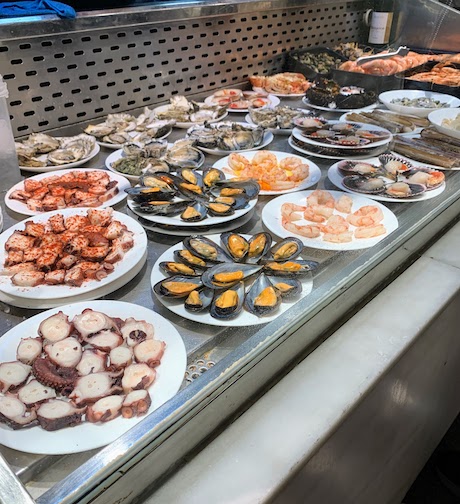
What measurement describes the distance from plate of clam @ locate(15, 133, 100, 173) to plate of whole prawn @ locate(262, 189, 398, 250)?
83 centimetres

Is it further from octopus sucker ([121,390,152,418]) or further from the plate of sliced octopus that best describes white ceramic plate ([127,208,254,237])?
octopus sucker ([121,390,152,418])

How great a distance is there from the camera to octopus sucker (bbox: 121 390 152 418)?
0.87m

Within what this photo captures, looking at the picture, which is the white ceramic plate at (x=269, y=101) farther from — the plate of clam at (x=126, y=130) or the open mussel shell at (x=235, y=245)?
the open mussel shell at (x=235, y=245)

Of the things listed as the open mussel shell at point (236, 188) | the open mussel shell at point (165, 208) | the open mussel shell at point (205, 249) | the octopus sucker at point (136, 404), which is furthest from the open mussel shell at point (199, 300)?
the open mussel shell at point (236, 188)

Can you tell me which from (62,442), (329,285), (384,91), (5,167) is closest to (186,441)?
(62,442)

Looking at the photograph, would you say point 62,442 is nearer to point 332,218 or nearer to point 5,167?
Result: point 332,218

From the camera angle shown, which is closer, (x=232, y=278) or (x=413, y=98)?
(x=232, y=278)

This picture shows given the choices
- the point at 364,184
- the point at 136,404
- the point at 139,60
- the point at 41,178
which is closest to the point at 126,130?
the point at 139,60

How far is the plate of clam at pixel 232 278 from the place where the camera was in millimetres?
1114

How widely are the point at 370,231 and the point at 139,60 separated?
1.45 m

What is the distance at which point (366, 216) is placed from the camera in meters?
1.50

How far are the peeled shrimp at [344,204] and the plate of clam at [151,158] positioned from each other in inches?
22.5

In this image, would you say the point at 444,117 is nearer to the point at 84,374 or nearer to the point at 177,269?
the point at 177,269

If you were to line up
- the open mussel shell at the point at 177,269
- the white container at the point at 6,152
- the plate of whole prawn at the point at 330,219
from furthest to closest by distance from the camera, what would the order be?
the white container at the point at 6,152
the plate of whole prawn at the point at 330,219
the open mussel shell at the point at 177,269
